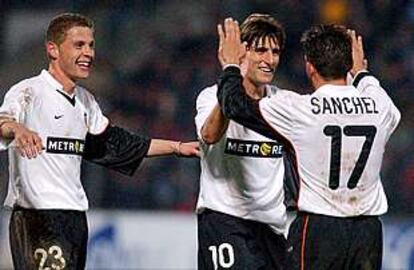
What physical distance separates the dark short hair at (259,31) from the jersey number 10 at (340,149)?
2.54 ft

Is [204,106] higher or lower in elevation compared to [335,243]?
higher

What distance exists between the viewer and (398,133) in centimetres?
873

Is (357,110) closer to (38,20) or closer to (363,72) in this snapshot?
(363,72)

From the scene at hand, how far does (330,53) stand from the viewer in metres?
5.46

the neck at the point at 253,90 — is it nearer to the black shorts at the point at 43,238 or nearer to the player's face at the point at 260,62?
Answer: the player's face at the point at 260,62

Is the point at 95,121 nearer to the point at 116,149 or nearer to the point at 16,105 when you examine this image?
the point at 116,149

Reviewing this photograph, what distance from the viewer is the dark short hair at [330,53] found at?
17.9ft

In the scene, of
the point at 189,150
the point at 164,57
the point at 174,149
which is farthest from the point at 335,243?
the point at 164,57

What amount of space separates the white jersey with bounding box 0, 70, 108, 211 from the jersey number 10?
1217 millimetres

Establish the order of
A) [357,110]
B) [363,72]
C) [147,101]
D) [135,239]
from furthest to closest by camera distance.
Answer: [147,101]
[135,239]
[363,72]
[357,110]

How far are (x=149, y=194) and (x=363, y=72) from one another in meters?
3.21

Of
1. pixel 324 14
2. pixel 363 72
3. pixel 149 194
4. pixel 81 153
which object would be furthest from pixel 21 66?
pixel 363 72

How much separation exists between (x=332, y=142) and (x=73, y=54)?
1.31 metres

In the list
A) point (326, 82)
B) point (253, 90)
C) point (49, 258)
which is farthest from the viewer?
point (253, 90)
